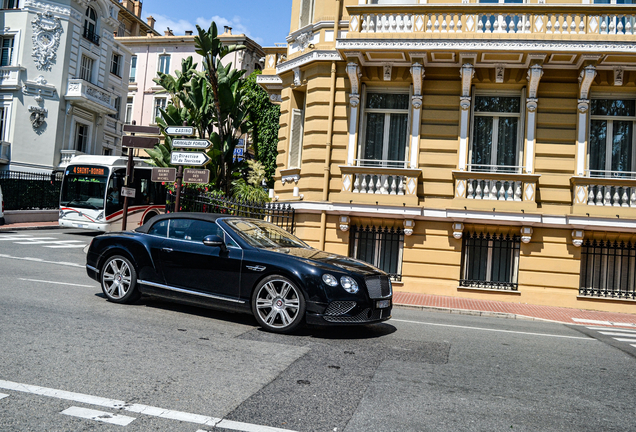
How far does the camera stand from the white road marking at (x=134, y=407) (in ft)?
12.7

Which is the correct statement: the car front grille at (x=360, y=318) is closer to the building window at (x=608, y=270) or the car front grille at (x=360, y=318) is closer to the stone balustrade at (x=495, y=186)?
the stone balustrade at (x=495, y=186)

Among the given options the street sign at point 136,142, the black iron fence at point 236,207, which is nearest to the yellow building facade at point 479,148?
the black iron fence at point 236,207

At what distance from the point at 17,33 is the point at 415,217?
31101mm

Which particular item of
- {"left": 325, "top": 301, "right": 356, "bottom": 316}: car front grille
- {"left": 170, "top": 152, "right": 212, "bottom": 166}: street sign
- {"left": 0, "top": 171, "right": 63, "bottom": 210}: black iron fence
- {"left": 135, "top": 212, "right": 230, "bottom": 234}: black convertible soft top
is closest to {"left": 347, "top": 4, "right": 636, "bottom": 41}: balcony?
{"left": 170, "top": 152, "right": 212, "bottom": 166}: street sign

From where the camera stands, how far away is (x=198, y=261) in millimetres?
7789

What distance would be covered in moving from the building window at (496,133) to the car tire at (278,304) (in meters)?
9.06

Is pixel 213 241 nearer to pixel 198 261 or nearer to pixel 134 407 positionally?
pixel 198 261

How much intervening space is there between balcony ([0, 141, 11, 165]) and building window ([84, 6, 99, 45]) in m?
9.30

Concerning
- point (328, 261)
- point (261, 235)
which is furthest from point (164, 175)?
point (328, 261)

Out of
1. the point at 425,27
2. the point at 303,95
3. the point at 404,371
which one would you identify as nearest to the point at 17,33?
the point at 303,95

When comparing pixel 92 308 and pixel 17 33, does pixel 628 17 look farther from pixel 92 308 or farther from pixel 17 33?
pixel 17 33

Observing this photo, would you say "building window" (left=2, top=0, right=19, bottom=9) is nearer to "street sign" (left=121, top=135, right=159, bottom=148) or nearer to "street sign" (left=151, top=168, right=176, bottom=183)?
"street sign" (left=121, top=135, right=159, bottom=148)

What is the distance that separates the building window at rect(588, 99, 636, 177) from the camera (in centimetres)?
1426

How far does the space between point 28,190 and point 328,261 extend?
26.4 metres
